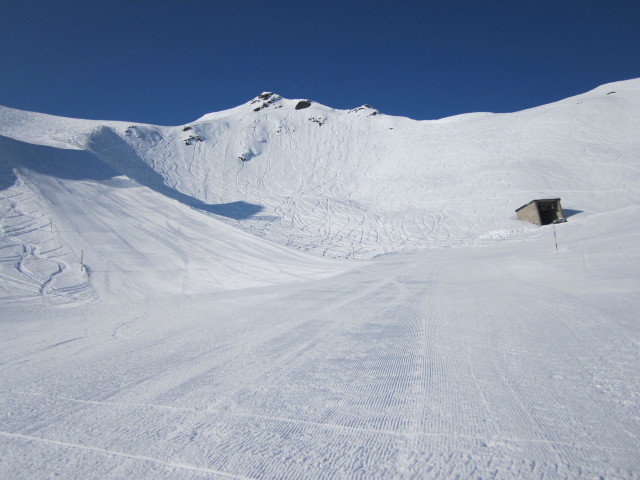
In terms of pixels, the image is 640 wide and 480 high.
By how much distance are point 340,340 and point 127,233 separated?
13872mm

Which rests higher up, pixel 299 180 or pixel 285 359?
pixel 299 180

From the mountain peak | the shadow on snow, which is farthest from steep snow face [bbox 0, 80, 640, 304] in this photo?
the mountain peak

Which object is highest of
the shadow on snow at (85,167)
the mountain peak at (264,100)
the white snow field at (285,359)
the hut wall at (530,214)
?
the mountain peak at (264,100)

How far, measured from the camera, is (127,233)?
14312mm

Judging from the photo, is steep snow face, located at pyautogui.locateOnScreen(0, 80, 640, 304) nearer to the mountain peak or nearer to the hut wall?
the hut wall

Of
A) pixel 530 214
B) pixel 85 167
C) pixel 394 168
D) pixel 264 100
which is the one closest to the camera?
pixel 85 167

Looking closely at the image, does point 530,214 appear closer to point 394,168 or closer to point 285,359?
point 394,168

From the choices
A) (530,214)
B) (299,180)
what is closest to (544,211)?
(530,214)

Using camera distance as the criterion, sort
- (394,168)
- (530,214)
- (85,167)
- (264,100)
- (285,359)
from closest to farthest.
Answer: (285,359) → (85,167) → (530,214) → (394,168) → (264,100)

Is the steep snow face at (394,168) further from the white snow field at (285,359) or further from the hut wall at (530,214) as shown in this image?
the white snow field at (285,359)

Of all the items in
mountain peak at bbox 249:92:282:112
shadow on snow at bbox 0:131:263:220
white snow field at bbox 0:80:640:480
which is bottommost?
white snow field at bbox 0:80:640:480

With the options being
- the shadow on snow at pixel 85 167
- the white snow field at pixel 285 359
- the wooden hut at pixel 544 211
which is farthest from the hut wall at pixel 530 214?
the shadow on snow at pixel 85 167

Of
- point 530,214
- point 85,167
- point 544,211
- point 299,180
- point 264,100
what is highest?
point 264,100

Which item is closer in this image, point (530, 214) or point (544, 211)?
point (544, 211)
